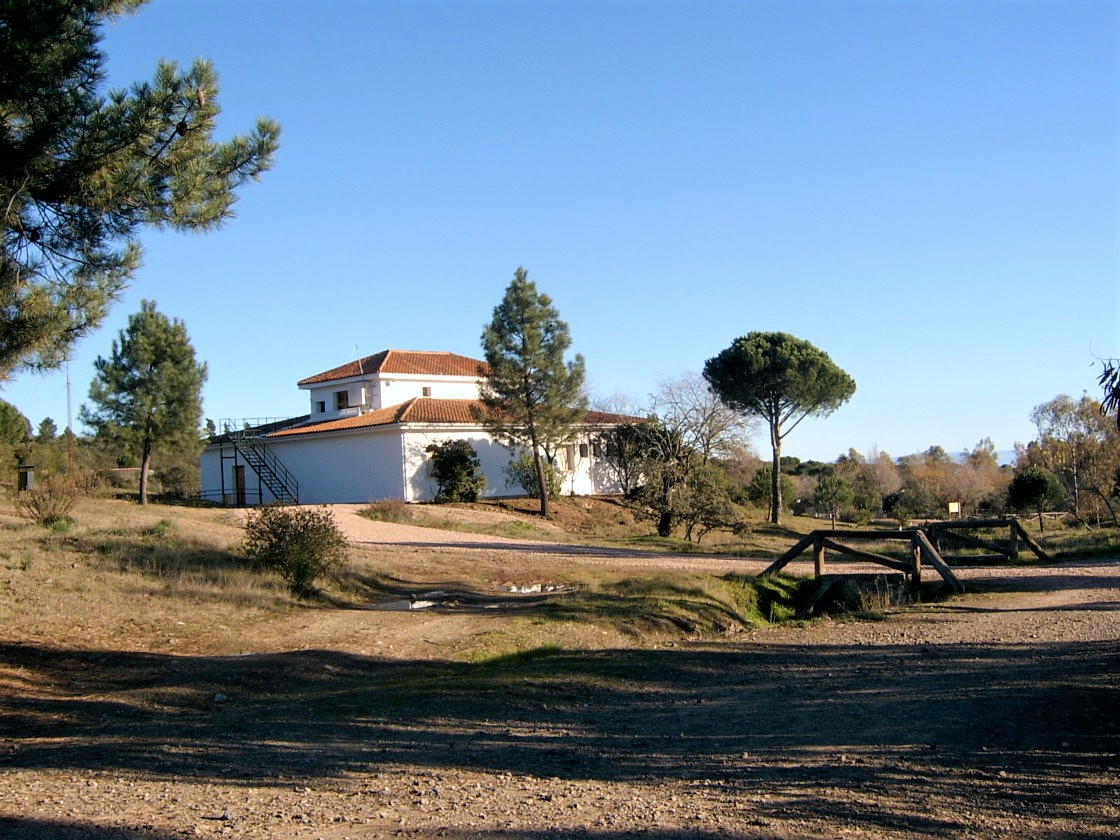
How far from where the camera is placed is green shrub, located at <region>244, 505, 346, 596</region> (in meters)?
14.6

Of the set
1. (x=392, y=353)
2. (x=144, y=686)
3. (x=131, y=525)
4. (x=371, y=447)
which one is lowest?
(x=144, y=686)

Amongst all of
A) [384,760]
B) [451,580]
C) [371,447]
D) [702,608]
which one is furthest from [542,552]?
[371,447]

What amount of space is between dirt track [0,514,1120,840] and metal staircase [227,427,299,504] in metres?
33.7

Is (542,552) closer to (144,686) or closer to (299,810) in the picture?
(144,686)

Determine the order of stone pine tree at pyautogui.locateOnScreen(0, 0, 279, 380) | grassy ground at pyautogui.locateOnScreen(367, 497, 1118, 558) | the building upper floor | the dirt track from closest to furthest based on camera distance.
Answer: the dirt track < stone pine tree at pyautogui.locateOnScreen(0, 0, 279, 380) < grassy ground at pyautogui.locateOnScreen(367, 497, 1118, 558) < the building upper floor

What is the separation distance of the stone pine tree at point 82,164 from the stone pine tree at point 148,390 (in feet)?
103

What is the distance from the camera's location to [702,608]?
12664 mm

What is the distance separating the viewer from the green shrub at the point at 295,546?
14586 mm

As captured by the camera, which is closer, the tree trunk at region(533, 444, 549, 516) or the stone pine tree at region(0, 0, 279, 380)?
the stone pine tree at region(0, 0, 279, 380)

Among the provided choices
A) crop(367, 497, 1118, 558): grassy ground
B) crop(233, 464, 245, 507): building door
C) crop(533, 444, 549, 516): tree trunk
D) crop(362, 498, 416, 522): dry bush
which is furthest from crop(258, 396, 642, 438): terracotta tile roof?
crop(362, 498, 416, 522): dry bush

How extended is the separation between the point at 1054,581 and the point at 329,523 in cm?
1092

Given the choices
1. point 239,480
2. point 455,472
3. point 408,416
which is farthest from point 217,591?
point 239,480

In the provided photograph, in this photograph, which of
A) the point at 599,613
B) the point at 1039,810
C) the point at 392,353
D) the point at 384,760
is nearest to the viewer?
the point at 1039,810

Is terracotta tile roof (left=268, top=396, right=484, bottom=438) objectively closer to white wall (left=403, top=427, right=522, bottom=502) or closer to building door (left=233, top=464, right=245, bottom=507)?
white wall (left=403, top=427, right=522, bottom=502)
